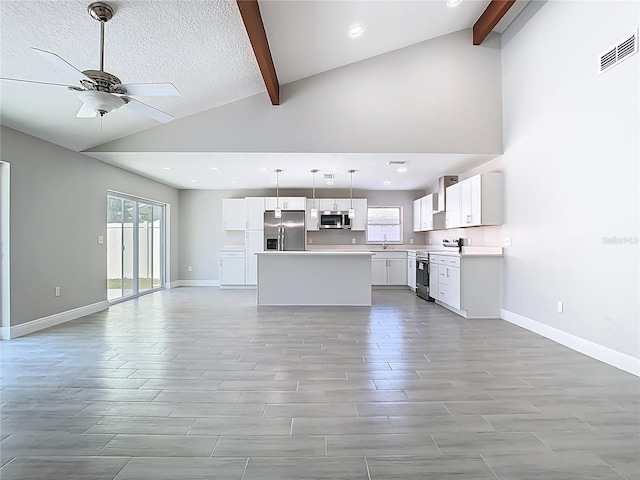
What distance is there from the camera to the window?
9406 mm

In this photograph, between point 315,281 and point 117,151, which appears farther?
point 315,281

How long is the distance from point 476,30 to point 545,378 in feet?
15.8

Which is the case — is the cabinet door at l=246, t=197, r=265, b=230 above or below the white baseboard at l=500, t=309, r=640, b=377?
above

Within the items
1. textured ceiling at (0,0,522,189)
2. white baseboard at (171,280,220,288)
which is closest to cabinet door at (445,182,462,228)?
textured ceiling at (0,0,522,189)

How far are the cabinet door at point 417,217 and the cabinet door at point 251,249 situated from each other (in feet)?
12.5

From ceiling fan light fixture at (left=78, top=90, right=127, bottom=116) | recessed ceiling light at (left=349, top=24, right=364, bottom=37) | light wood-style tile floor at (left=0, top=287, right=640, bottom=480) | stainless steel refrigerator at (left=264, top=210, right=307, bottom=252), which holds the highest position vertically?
recessed ceiling light at (left=349, top=24, right=364, bottom=37)

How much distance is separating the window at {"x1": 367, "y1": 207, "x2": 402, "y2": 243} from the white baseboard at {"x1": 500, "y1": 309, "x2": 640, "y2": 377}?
4.68 metres

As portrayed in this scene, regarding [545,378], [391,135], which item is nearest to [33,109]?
[391,135]

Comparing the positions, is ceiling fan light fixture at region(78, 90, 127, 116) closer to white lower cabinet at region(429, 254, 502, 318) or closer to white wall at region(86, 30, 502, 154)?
white wall at region(86, 30, 502, 154)

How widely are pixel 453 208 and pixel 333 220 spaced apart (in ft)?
10.3

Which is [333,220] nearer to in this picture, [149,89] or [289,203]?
[289,203]

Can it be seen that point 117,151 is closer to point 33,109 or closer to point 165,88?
point 33,109

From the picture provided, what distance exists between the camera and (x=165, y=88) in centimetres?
258

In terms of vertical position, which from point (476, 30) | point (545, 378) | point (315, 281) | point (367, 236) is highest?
point (476, 30)
